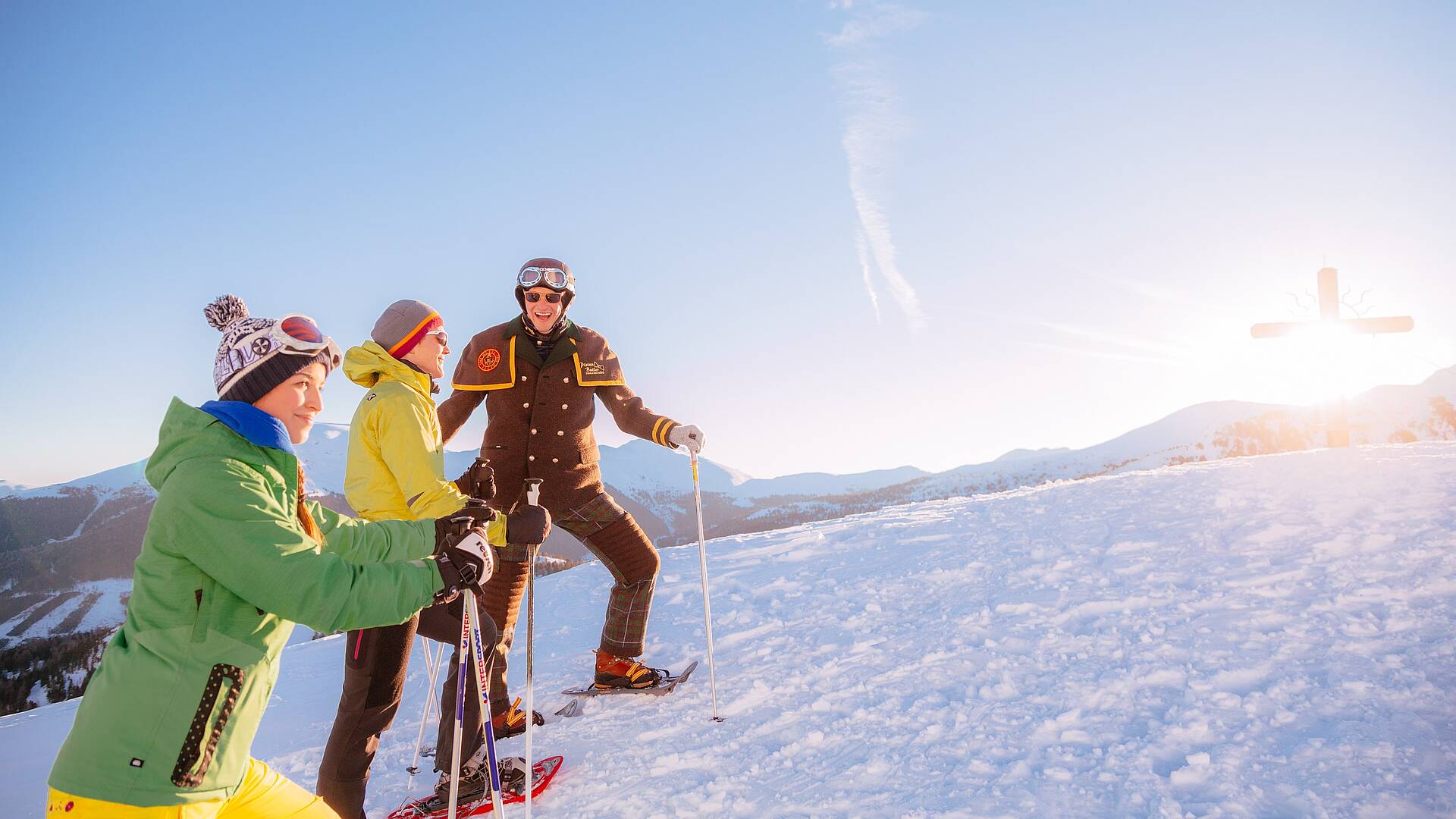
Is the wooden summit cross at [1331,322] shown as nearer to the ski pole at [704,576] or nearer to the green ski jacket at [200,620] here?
the ski pole at [704,576]

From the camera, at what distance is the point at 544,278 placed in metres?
4.39

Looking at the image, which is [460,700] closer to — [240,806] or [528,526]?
[528,526]

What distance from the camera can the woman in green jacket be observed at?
67.2 inches

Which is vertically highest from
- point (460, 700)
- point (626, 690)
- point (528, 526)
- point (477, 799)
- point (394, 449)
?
point (394, 449)

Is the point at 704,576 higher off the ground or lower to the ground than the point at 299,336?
lower

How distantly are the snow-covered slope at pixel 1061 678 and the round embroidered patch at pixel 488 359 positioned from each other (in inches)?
87.5

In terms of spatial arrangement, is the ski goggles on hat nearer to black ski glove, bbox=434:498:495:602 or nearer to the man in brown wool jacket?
the man in brown wool jacket

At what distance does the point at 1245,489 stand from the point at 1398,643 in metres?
3.26

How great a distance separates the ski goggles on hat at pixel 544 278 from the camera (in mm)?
4383

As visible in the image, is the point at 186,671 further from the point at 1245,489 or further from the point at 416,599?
the point at 1245,489

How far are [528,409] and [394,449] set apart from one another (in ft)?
4.23

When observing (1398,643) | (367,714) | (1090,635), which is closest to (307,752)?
(367,714)

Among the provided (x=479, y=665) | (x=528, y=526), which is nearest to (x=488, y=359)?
(x=528, y=526)

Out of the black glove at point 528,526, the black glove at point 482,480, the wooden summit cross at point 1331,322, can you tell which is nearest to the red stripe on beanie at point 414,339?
the black glove at point 482,480
